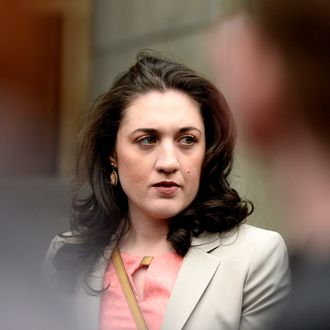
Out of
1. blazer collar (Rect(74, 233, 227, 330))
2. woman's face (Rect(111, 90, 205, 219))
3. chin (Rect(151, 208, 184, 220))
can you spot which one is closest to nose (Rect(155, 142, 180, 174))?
woman's face (Rect(111, 90, 205, 219))

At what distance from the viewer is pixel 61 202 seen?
5430mm

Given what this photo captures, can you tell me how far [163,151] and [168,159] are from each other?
27 mm

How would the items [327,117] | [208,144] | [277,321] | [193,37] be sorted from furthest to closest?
[193,37] → [208,144] → [277,321] → [327,117]

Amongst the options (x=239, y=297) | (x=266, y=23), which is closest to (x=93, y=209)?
(x=239, y=297)

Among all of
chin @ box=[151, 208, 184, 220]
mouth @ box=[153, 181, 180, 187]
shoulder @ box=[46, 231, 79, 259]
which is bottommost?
shoulder @ box=[46, 231, 79, 259]

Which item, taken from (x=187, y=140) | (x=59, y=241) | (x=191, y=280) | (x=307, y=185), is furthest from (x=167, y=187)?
(x=307, y=185)

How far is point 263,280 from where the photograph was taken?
7.31 ft

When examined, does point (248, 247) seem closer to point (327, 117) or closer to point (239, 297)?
point (239, 297)

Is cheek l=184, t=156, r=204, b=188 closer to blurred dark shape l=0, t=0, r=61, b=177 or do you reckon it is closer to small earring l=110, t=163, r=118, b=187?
small earring l=110, t=163, r=118, b=187

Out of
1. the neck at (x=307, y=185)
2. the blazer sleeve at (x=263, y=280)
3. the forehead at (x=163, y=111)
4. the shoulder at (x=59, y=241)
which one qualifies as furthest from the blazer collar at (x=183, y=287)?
the neck at (x=307, y=185)

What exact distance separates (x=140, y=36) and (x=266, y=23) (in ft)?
18.3

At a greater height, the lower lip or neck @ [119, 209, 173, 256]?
the lower lip

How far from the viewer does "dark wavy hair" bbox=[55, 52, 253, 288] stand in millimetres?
2379

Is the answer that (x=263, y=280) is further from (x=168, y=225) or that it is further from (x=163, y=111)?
(x=163, y=111)
